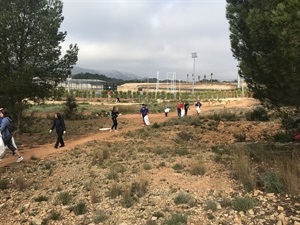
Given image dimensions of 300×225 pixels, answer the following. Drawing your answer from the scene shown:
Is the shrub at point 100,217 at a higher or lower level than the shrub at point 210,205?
lower

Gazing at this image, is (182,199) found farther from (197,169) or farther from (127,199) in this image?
(197,169)

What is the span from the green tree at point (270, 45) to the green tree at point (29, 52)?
1127 cm

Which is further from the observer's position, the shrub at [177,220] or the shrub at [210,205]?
the shrub at [210,205]

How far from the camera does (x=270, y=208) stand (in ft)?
28.9

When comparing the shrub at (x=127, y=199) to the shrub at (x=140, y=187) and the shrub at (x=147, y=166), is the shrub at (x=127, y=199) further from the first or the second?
the shrub at (x=147, y=166)

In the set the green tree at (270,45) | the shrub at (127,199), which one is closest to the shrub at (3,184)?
the shrub at (127,199)

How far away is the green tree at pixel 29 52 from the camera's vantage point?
20.1 meters

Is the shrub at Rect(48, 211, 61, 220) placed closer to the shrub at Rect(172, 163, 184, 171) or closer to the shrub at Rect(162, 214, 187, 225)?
the shrub at Rect(162, 214, 187, 225)

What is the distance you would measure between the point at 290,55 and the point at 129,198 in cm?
528

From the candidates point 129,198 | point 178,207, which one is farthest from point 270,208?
point 129,198

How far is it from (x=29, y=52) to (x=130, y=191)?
1390 centimetres

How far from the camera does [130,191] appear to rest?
10.5 m

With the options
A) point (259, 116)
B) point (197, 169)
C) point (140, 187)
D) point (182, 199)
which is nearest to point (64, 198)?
point (140, 187)

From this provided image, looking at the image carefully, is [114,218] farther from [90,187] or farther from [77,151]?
[77,151]
